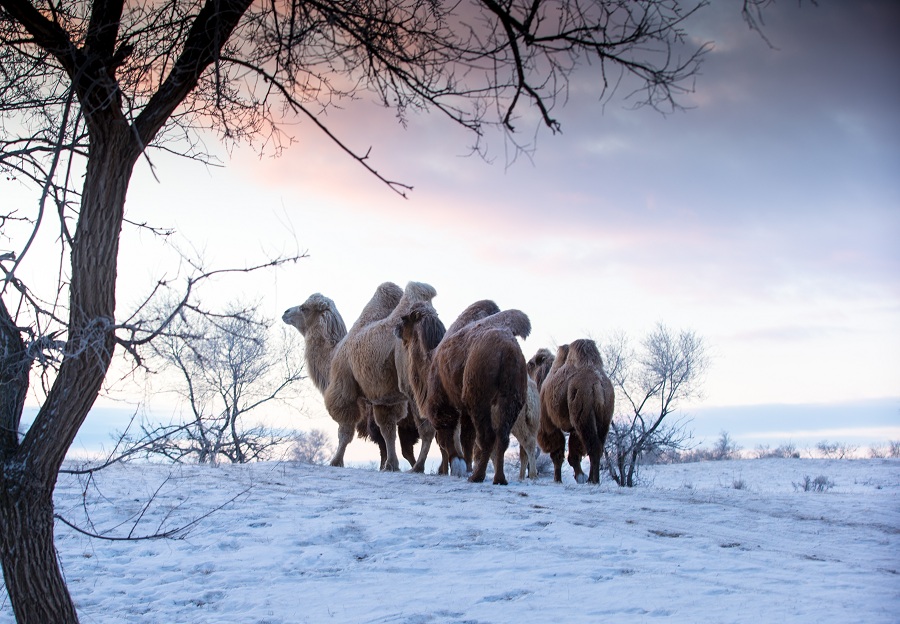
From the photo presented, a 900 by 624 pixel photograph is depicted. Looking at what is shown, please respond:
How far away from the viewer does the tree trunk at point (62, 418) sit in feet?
14.7

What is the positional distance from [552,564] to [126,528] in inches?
168

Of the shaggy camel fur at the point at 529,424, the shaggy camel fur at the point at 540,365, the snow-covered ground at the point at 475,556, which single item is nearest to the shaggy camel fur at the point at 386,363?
the shaggy camel fur at the point at 529,424

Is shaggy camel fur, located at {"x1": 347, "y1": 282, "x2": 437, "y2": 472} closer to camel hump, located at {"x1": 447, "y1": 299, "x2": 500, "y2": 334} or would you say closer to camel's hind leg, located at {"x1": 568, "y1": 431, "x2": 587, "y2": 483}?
camel hump, located at {"x1": 447, "y1": 299, "x2": 500, "y2": 334}

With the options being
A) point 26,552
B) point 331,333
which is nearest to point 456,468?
point 331,333

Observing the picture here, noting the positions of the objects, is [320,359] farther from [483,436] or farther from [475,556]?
[475,556]

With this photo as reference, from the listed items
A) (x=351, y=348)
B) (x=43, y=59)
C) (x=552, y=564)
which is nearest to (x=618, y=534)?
(x=552, y=564)

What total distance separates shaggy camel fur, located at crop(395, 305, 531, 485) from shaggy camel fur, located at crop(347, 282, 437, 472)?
971 mm

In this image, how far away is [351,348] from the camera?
530 inches

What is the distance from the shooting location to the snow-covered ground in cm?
532

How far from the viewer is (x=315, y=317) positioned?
15.1 meters

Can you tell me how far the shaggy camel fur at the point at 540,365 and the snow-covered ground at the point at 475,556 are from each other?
5.67 meters

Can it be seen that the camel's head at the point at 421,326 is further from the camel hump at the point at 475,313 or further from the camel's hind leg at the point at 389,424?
the camel's hind leg at the point at 389,424

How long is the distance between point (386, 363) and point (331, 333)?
7.53 ft

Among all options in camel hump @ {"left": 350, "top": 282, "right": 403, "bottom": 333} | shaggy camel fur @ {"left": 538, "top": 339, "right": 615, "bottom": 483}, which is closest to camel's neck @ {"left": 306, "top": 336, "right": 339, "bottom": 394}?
camel hump @ {"left": 350, "top": 282, "right": 403, "bottom": 333}
